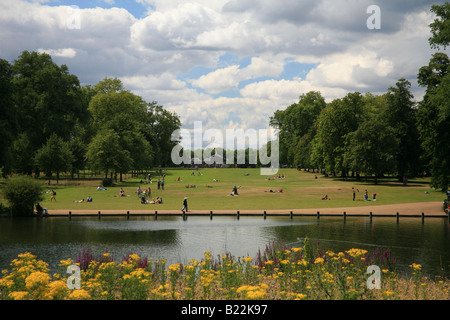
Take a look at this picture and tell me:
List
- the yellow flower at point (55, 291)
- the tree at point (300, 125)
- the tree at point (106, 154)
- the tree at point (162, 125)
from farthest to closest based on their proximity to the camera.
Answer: the tree at point (162, 125), the tree at point (300, 125), the tree at point (106, 154), the yellow flower at point (55, 291)

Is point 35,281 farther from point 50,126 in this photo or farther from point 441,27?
point 50,126

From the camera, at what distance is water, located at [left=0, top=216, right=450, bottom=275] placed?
25.1 meters

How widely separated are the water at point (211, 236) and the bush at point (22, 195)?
3.00 metres

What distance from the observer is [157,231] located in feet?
110

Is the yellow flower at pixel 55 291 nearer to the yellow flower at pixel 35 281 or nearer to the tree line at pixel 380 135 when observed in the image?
the yellow flower at pixel 35 281

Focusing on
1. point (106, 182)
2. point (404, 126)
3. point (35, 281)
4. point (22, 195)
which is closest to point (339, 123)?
point (404, 126)

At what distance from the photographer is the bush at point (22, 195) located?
4078 cm

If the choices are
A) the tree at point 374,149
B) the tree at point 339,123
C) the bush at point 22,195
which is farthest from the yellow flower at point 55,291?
the tree at point 339,123

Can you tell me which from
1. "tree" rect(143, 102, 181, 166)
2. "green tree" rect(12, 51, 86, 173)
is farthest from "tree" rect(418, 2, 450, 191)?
"tree" rect(143, 102, 181, 166)

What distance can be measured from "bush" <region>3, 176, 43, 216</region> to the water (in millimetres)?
2999

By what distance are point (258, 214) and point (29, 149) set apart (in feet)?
191

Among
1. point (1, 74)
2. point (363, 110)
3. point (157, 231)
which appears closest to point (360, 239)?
point (157, 231)

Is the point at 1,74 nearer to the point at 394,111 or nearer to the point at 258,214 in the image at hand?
the point at 258,214

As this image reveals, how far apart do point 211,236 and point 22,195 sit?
20.0 meters
